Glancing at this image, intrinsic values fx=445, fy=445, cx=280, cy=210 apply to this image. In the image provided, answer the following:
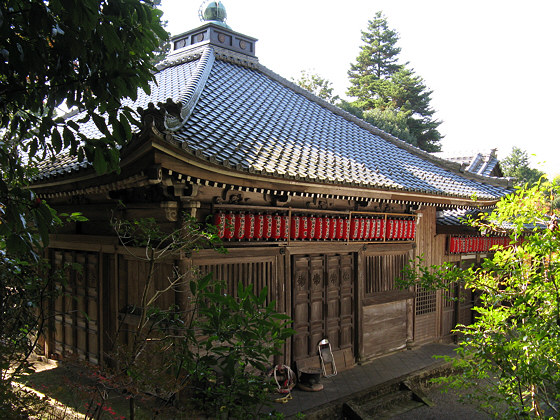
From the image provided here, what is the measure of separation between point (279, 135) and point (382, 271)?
4.11 metres

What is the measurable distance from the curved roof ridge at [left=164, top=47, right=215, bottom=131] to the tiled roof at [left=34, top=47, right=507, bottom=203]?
0.06 ft

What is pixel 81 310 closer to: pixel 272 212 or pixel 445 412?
pixel 272 212

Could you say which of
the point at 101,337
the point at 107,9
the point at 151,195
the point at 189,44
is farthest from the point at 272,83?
the point at 107,9

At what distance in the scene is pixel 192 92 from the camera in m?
8.52

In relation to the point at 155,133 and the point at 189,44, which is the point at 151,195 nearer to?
the point at 155,133

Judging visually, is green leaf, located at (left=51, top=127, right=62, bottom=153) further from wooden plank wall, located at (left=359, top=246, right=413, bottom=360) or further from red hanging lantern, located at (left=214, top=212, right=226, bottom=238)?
wooden plank wall, located at (left=359, top=246, right=413, bottom=360)

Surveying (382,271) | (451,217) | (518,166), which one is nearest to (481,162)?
(451,217)

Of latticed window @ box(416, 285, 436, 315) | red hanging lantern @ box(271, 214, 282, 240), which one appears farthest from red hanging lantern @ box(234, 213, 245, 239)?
latticed window @ box(416, 285, 436, 315)

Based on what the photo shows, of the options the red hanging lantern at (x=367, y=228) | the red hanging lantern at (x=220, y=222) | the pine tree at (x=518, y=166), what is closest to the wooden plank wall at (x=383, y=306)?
the red hanging lantern at (x=367, y=228)

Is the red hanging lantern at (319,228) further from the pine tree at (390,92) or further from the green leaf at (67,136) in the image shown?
the pine tree at (390,92)

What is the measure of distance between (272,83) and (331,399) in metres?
8.86

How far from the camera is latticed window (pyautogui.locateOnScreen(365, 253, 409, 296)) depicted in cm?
1024

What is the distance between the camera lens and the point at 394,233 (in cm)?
1055

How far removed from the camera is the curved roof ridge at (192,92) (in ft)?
20.2
